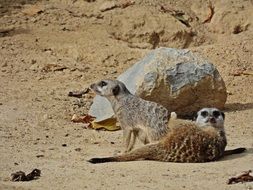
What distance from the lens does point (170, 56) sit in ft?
28.6

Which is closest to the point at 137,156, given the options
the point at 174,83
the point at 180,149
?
the point at 180,149

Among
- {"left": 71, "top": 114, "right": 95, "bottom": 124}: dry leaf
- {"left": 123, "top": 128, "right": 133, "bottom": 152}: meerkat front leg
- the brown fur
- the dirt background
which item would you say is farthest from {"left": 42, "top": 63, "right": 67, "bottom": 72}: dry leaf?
the brown fur

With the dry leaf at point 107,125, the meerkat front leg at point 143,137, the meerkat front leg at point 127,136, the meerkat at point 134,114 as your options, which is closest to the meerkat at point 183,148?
the meerkat at point 134,114

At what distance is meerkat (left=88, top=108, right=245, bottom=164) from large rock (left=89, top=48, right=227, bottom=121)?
4.90 ft

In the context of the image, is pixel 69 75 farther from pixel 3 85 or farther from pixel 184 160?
pixel 184 160

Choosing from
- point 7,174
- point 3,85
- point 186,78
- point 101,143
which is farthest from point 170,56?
point 7,174

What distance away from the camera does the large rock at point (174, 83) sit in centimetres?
852

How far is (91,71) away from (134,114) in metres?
3.01

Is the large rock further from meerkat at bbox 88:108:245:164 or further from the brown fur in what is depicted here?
the brown fur

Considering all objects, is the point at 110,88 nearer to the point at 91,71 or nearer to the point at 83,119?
the point at 83,119

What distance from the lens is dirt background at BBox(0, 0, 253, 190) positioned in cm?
631

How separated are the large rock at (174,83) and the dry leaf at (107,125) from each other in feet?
0.16

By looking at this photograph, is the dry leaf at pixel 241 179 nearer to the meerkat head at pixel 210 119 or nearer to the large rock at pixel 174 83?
the meerkat head at pixel 210 119

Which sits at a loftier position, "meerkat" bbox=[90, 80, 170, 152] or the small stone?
the small stone
